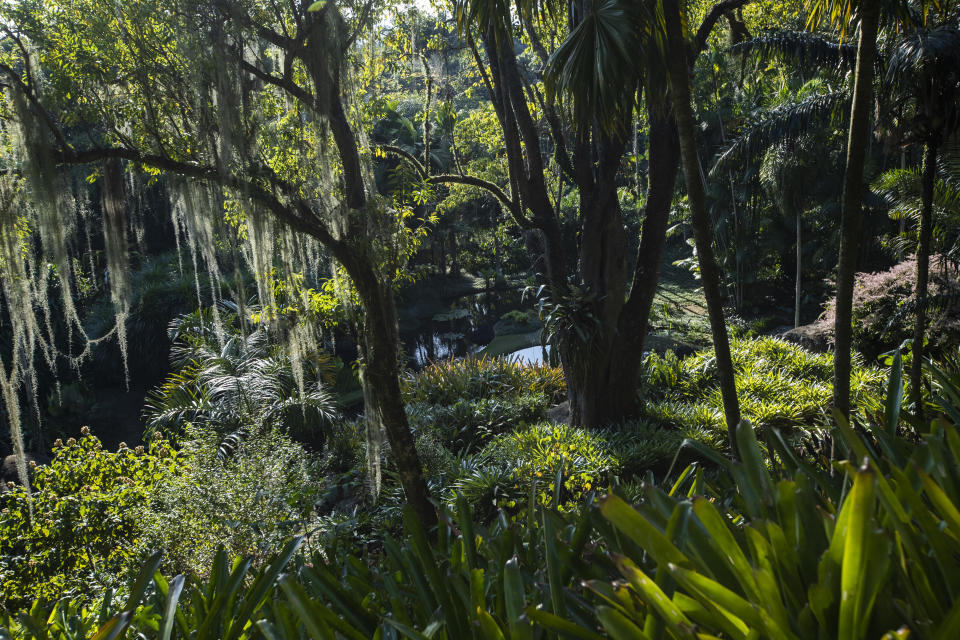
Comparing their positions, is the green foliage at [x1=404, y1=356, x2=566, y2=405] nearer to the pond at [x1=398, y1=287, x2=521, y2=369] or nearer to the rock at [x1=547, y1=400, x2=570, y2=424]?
the rock at [x1=547, y1=400, x2=570, y2=424]

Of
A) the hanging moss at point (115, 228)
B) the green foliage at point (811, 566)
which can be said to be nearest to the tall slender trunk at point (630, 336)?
the hanging moss at point (115, 228)

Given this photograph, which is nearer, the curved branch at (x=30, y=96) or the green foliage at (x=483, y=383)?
the curved branch at (x=30, y=96)

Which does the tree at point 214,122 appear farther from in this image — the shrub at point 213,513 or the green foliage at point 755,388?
the green foliage at point 755,388

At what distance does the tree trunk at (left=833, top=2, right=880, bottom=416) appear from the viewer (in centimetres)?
298

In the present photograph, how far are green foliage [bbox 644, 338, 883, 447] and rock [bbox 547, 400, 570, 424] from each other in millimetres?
1324

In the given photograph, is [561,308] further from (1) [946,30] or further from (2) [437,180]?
(1) [946,30]

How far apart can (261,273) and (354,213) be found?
35.9 inches

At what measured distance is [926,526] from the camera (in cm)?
106

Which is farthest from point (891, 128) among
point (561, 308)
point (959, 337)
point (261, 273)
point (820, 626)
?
point (820, 626)

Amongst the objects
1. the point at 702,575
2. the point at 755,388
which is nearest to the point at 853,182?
the point at 702,575

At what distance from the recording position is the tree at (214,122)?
421cm

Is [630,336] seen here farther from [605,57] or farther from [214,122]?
[214,122]

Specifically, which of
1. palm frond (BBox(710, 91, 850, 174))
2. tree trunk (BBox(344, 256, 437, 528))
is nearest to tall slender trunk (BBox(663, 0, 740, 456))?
tree trunk (BBox(344, 256, 437, 528))

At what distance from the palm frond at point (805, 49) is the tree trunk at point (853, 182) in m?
5.47
